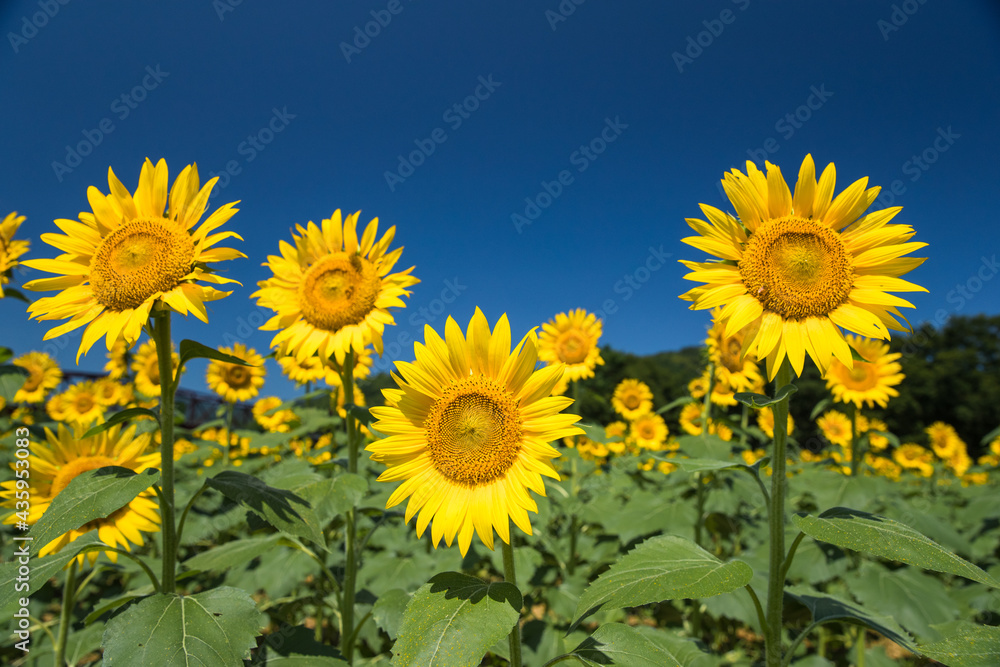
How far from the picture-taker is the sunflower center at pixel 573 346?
5.86m

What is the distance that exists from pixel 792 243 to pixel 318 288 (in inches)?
103

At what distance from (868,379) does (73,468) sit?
631 centimetres

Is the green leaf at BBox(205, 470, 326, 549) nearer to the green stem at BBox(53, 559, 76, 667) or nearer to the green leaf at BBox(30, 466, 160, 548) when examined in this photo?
the green leaf at BBox(30, 466, 160, 548)

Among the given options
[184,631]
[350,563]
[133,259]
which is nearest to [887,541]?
[184,631]

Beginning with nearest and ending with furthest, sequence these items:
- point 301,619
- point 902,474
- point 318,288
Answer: point 318,288
point 301,619
point 902,474

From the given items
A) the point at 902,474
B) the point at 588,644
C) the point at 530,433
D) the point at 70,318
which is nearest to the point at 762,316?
the point at 530,433

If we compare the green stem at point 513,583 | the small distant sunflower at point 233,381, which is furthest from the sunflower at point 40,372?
the green stem at point 513,583

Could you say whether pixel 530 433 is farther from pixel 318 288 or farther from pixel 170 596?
pixel 318 288

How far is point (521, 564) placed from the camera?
376cm

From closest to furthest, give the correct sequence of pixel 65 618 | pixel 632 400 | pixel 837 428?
pixel 65 618 < pixel 632 400 < pixel 837 428

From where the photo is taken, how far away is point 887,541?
5.72 feet

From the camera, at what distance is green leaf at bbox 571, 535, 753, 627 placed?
5.67 ft

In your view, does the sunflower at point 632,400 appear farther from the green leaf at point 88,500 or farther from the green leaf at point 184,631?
the green leaf at point 88,500

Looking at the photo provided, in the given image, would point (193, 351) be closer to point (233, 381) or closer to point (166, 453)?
point (166, 453)
